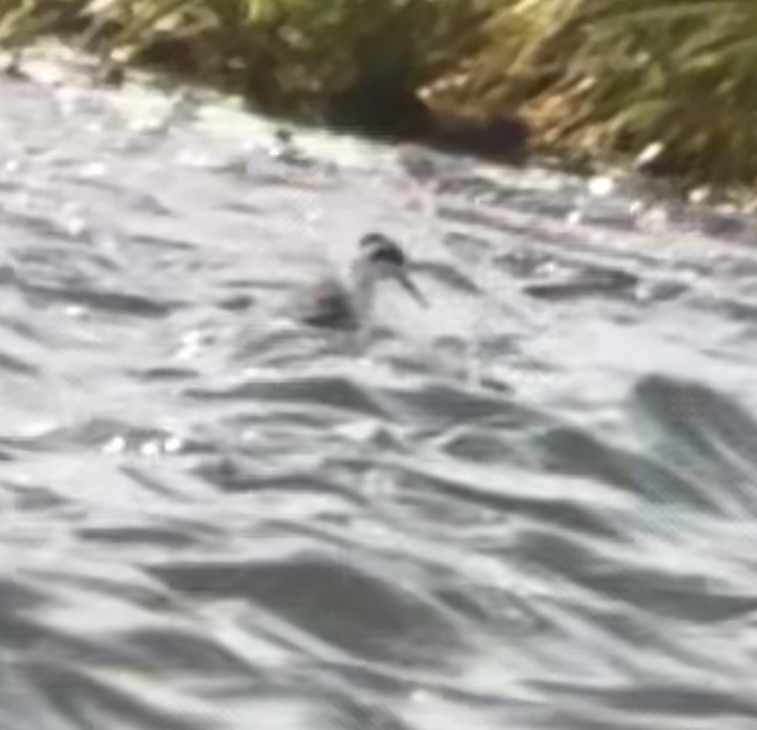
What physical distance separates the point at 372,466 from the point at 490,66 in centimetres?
367

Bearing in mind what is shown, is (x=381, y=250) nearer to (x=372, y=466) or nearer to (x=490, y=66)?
(x=372, y=466)

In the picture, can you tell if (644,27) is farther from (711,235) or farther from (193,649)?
(193,649)

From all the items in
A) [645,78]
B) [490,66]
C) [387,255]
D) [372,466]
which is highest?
[490,66]

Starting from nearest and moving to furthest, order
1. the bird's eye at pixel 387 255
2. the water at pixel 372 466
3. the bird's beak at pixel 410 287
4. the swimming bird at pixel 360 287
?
the water at pixel 372 466
the swimming bird at pixel 360 287
the bird's beak at pixel 410 287
the bird's eye at pixel 387 255

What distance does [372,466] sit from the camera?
174 inches

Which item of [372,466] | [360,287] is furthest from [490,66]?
[372,466]

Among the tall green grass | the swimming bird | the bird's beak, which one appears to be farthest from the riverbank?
the bird's beak

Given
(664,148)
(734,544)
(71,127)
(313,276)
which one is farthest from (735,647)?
(71,127)

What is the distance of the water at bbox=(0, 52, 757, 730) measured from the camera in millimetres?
3582

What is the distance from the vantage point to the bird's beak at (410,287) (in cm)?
558

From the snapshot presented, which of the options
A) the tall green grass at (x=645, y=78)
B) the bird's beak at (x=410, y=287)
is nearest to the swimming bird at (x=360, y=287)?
the bird's beak at (x=410, y=287)

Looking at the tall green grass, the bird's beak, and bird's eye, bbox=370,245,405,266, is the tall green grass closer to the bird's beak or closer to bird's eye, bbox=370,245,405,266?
bird's eye, bbox=370,245,405,266

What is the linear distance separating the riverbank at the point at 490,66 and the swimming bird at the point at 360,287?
141 cm

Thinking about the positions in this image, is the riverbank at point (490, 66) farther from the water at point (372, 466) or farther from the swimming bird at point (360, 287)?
the swimming bird at point (360, 287)
